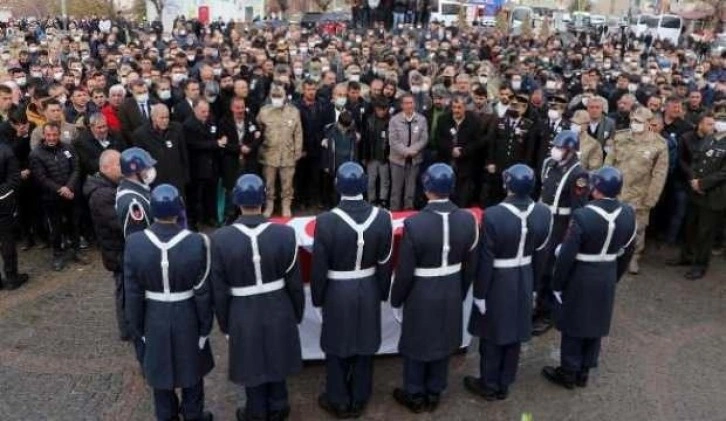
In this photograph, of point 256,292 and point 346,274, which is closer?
point 256,292

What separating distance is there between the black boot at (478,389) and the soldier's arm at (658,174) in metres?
3.77

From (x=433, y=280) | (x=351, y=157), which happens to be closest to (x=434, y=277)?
(x=433, y=280)

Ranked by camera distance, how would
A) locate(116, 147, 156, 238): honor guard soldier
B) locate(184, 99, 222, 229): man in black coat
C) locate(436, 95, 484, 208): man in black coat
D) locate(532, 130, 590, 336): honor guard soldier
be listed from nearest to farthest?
locate(116, 147, 156, 238): honor guard soldier → locate(532, 130, 590, 336): honor guard soldier → locate(184, 99, 222, 229): man in black coat → locate(436, 95, 484, 208): man in black coat

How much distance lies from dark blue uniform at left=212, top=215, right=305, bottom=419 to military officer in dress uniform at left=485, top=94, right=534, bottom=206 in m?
5.01

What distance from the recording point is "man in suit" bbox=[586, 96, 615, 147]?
8836mm

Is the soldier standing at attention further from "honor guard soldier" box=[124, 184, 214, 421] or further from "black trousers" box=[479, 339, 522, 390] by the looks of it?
"honor guard soldier" box=[124, 184, 214, 421]

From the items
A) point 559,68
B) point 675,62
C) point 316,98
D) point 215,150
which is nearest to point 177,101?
point 215,150

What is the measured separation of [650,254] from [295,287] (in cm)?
621

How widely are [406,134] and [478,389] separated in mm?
4531

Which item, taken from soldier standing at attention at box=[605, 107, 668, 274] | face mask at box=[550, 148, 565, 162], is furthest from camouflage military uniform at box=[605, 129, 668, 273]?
face mask at box=[550, 148, 565, 162]

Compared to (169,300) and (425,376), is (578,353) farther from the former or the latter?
(169,300)

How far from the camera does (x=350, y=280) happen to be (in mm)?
4898

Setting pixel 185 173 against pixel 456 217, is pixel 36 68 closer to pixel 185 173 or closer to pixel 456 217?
pixel 185 173

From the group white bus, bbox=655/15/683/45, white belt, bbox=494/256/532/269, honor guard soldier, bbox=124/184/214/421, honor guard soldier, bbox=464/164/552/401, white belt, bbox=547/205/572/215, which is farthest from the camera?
white bus, bbox=655/15/683/45
